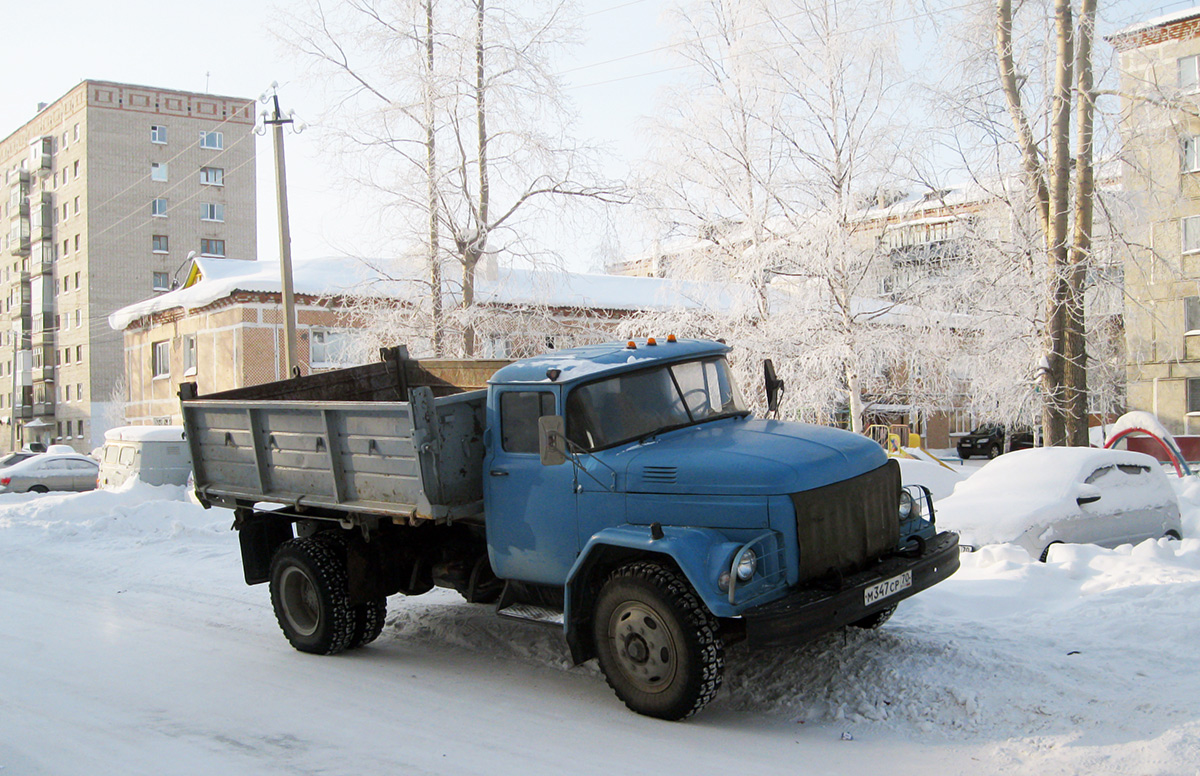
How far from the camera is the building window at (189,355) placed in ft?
113

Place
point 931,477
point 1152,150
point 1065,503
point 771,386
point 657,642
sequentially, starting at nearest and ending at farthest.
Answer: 1. point 657,642
2. point 771,386
3. point 1065,503
4. point 931,477
5. point 1152,150

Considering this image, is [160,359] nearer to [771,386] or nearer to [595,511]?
[771,386]

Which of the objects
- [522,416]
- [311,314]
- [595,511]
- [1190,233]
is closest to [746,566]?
[595,511]

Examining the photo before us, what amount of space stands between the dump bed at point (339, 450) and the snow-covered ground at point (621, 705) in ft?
4.02

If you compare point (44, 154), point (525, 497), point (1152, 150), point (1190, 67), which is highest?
point (44, 154)

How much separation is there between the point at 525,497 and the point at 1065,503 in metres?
6.13

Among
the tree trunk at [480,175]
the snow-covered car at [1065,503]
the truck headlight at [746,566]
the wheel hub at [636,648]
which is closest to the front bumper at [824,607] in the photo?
the truck headlight at [746,566]

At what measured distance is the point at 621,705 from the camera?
5.61 metres

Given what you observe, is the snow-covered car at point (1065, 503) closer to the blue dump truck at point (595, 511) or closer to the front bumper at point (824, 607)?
the blue dump truck at point (595, 511)

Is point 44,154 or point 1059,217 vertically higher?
point 44,154

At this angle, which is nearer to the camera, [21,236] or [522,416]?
[522,416]

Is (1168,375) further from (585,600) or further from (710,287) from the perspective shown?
(585,600)

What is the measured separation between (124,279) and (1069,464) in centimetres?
6014

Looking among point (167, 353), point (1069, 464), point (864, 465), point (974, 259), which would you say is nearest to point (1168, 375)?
point (974, 259)
